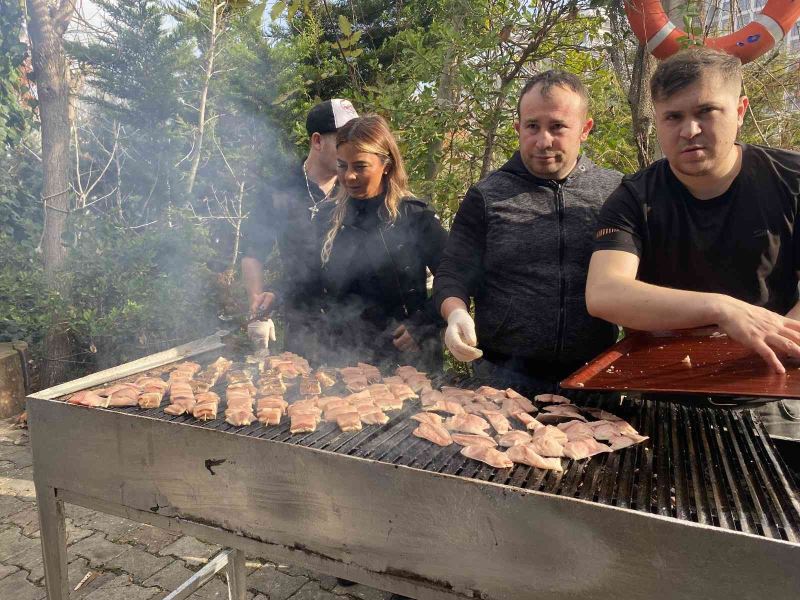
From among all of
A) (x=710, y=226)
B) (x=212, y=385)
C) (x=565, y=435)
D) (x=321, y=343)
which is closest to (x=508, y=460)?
(x=565, y=435)

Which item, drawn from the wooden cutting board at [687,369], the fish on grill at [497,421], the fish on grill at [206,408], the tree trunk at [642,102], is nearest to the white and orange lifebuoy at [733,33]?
the tree trunk at [642,102]

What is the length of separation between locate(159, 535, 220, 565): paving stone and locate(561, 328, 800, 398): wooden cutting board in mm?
3094

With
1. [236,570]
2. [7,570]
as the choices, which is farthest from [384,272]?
[7,570]

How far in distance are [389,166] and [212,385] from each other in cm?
169

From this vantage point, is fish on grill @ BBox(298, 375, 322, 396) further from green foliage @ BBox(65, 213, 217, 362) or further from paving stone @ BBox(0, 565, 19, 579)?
green foliage @ BBox(65, 213, 217, 362)

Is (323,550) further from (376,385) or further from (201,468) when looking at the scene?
(376,385)

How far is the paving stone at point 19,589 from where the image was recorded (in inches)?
134

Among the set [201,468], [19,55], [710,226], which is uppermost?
[19,55]

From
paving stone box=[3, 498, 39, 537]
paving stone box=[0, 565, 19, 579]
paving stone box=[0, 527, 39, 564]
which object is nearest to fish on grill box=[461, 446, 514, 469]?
paving stone box=[0, 565, 19, 579]

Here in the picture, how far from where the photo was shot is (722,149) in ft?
7.44

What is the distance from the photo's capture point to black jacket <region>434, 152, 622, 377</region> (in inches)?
109

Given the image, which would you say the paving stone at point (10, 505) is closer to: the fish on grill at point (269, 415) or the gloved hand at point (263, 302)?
the gloved hand at point (263, 302)

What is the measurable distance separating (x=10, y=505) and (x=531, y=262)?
459 cm

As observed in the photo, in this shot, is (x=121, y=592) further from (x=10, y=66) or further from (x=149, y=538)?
(x=10, y=66)
